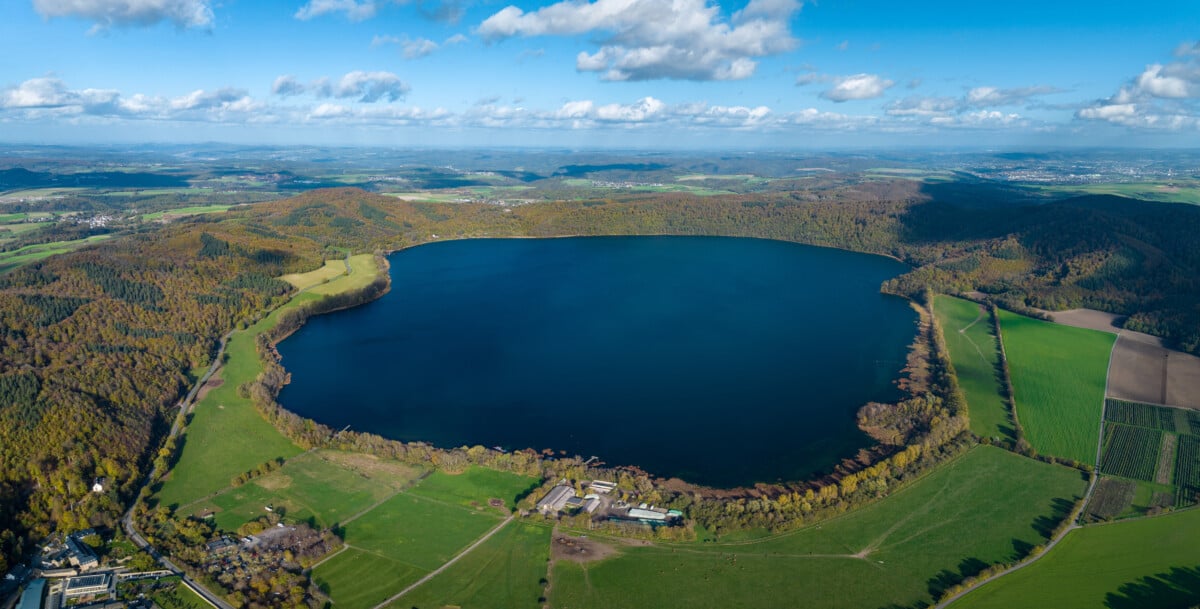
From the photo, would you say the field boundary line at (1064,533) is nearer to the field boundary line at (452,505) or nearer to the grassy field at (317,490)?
Result: the field boundary line at (452,505)

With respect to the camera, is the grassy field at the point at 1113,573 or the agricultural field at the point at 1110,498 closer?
the grassy field at the point at 1113,573

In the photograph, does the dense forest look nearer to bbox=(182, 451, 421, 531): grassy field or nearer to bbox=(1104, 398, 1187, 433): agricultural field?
bbox=(182, 451, 421, 531): grassy field

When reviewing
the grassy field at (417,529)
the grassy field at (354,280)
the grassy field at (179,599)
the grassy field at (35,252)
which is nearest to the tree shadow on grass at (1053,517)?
the grassy field at (417,529)

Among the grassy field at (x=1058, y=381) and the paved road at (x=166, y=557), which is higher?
the grassy field at (x=1058, y=381)


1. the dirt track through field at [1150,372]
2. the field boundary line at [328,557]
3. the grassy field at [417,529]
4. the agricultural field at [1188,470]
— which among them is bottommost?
the field boundary line at [328,557]

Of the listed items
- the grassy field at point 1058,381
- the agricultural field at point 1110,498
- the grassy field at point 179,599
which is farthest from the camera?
the grassy field at point 1058,381

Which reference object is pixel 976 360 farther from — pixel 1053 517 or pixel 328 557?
pixel 328 557

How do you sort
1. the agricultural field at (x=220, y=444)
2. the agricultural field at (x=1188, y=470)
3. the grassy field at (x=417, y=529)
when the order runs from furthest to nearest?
the agricultural field at (x=220, y=444) < the agricultural field at (x=1188, y=470) < the grassy field at (x=417, y=529)
